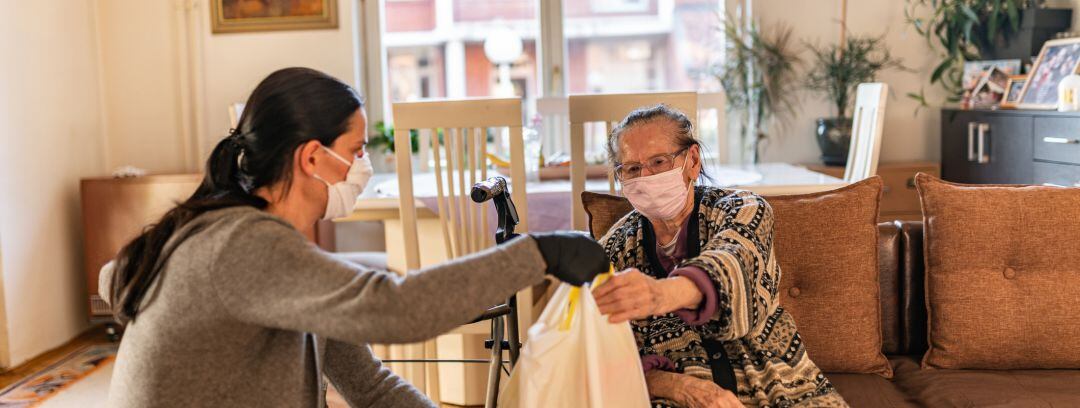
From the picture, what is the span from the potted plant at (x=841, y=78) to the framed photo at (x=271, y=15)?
2283 mm

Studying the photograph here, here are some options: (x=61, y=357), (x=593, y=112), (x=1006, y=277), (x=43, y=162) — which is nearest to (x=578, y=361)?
(x=1006, y=277)

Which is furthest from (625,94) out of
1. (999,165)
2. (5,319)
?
(5,319)

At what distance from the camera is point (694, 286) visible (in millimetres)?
1689

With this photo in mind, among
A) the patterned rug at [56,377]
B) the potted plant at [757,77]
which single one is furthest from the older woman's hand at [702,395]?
the potted plant at [757,77]

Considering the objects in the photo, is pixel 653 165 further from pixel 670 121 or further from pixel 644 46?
pixel 644 46

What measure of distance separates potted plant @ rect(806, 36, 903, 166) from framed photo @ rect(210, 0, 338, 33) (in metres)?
2.28

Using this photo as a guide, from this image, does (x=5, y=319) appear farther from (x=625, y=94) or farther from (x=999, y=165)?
(x=999, y=165)

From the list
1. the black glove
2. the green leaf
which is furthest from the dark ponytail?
the green leaf

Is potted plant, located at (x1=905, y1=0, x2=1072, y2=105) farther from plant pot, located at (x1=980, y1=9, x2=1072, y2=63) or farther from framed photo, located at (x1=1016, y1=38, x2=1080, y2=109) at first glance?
framed photo, located at (x1=1016, y1=38, x2=1080, y2=109)

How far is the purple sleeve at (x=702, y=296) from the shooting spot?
66.8 inches

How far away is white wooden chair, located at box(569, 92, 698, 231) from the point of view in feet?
9.14

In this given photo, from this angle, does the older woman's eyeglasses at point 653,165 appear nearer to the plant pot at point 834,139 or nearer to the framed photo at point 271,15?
the plant pot at point 834,139

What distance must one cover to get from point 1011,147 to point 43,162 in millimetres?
3853

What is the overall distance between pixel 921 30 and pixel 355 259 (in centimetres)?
286
